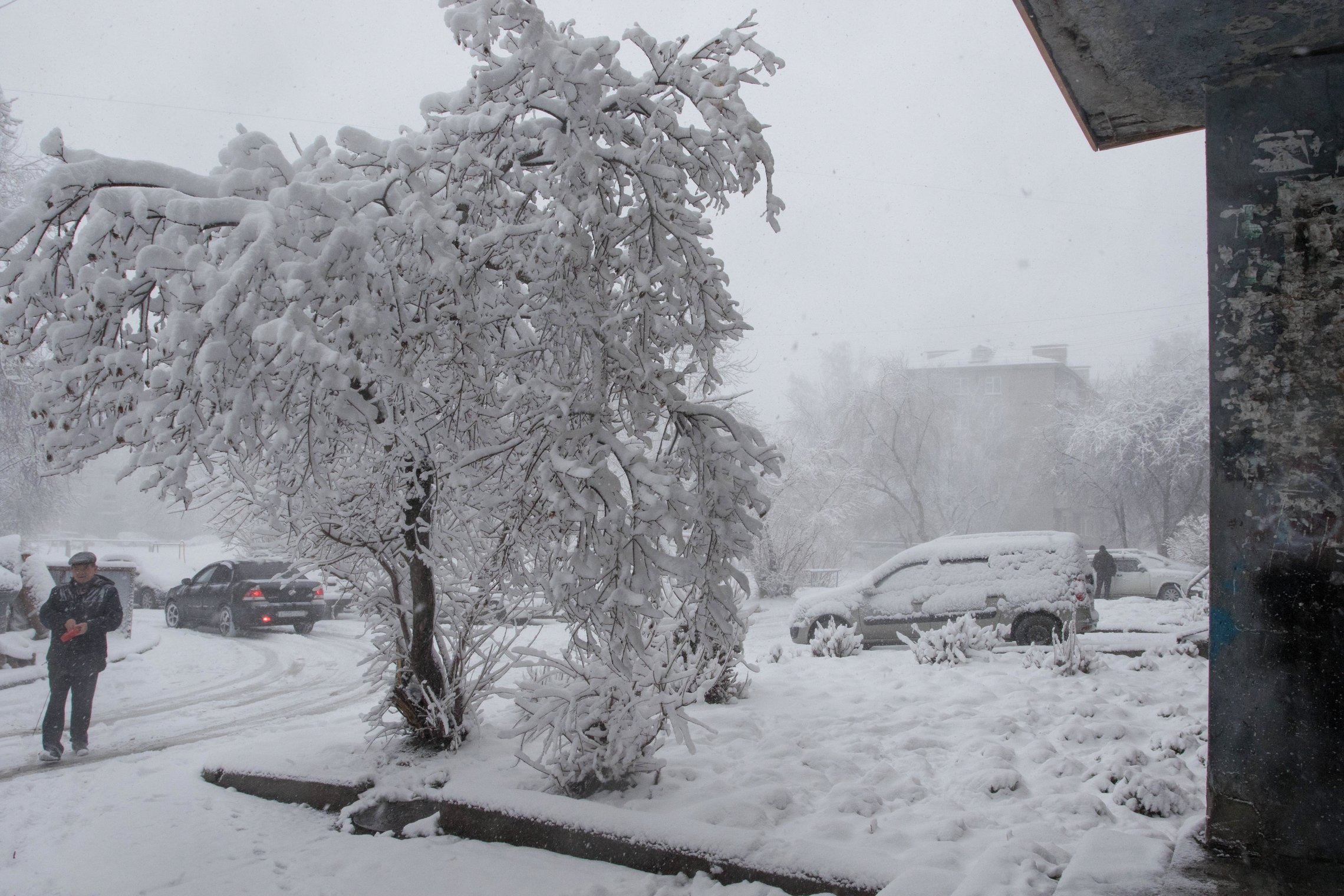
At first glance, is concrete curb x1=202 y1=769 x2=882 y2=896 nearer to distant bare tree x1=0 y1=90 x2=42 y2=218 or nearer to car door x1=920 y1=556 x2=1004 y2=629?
car door x1=920 y1=556 x2=1004 y2=629

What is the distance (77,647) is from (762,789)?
6041mm

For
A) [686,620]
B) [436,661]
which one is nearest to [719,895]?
[686,620]

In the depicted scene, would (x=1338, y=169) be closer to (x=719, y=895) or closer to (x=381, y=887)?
(x=719, y=895)

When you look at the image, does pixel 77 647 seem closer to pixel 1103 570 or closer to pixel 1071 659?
pixel 1071 659

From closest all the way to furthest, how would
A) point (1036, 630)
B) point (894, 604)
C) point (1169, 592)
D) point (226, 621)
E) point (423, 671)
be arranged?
1. point (423, 671)
2. point (1036, 630)
3. point (894, 604)
4. point (226, 621)
5. point (1169, 592)

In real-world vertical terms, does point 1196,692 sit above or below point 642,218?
below

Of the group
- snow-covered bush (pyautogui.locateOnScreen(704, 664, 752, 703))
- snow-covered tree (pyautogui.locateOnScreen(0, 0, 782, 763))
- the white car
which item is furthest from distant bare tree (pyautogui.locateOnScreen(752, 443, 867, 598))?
snow-covered tree (pyautogui.locateOnScreen(0, 0, 782, 763))

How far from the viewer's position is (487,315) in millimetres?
3916

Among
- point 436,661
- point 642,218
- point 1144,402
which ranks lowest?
point 436,661

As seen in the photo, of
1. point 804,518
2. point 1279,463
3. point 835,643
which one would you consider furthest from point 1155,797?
point 804,518

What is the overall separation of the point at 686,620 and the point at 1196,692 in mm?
5096

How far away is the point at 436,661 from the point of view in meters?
5.34

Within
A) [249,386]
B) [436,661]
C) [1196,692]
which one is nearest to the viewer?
[249,386]

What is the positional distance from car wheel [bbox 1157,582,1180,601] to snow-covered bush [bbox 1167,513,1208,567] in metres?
4.82
